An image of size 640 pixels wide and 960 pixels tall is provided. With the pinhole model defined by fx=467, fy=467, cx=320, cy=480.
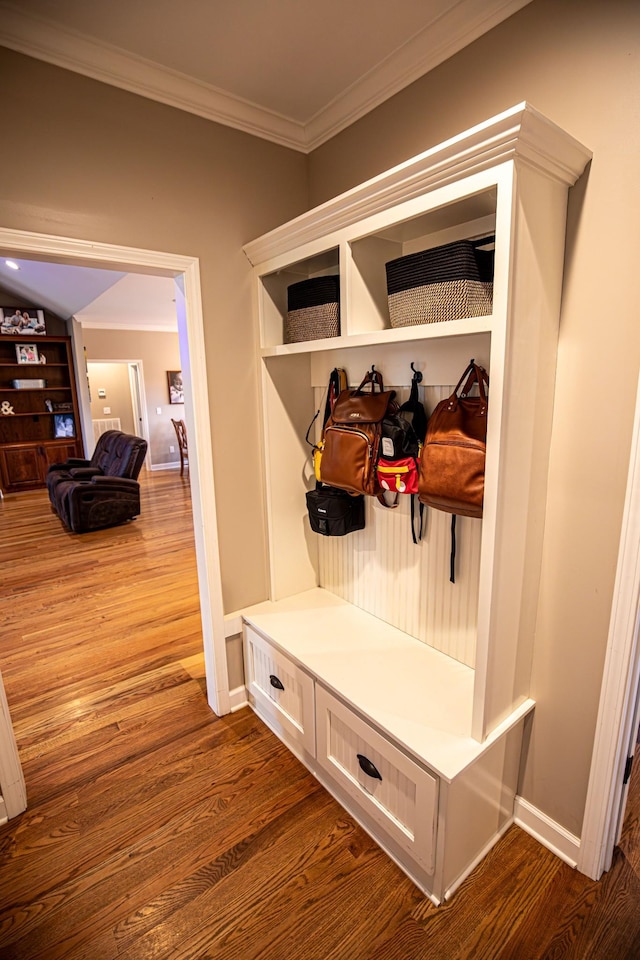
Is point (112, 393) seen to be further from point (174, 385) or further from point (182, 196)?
point (182, 196)

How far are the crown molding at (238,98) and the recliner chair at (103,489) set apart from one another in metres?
4.21

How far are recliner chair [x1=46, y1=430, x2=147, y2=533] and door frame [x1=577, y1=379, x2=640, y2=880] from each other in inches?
201

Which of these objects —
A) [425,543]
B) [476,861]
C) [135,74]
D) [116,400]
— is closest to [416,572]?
[425,543]

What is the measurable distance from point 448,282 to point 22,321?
7987 millimetres

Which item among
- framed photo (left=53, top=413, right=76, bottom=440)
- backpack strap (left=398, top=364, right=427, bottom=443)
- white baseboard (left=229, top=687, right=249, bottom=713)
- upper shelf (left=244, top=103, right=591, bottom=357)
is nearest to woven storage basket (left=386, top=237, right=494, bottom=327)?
upper shelf (left=244, top=103, right=591, bottom=357)

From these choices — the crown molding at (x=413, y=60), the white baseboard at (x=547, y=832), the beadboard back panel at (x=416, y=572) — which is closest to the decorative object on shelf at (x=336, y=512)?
the beadboard back panel at (x=416, y=572)

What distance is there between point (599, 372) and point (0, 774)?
2.48 metres

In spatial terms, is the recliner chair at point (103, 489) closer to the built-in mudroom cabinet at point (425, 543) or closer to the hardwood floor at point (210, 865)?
the hardwood floor at point (210, 865)

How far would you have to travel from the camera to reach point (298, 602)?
7.76 feet

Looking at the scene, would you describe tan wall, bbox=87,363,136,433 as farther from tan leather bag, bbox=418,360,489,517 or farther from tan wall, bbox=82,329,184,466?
tan leather bag, bbox=418,360,489,517

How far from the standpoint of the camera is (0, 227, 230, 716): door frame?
5.41 ft

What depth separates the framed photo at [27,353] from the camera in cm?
734

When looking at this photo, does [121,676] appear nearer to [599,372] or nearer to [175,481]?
[599,372]

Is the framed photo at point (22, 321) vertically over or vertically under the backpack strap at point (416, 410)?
over
